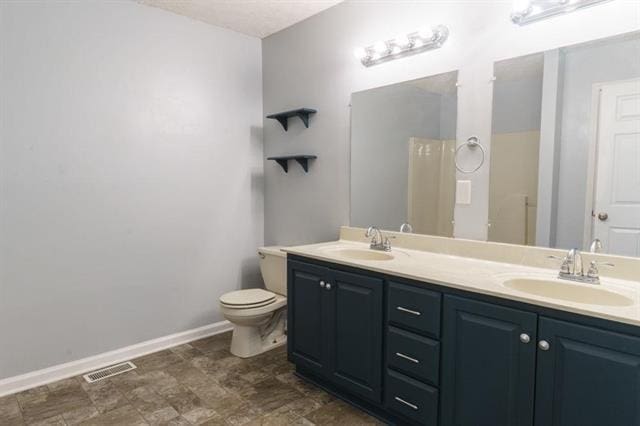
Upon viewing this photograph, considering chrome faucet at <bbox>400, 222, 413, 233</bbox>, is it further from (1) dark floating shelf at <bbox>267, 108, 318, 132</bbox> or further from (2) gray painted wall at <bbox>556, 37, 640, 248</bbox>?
(1) dark floating shelf at <bbox>267, 108, 318, 132</bbox>

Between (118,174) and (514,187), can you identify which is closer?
(514,187)

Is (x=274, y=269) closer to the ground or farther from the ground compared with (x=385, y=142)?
closer to the ground

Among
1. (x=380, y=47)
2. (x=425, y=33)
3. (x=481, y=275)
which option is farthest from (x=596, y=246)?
(x=380, y=47)

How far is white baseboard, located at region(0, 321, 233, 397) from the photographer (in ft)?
7.75

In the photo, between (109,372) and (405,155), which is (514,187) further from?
(109,372)

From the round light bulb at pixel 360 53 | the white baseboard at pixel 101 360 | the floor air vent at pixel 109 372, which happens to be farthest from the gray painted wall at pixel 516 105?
the floor air vent at pixel 109 372

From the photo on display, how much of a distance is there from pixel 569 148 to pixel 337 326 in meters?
1.43

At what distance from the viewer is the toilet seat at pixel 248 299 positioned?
2.70m

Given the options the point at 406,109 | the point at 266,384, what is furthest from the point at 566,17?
the point at 266,384

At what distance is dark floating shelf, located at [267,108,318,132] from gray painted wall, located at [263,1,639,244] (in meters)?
0.06

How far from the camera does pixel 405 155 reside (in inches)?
98.0

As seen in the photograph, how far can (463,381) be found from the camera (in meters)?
1.64

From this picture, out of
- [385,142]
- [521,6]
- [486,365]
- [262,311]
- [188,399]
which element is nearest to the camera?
[486,365]

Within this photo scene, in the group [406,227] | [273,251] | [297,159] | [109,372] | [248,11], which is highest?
[248,11]
